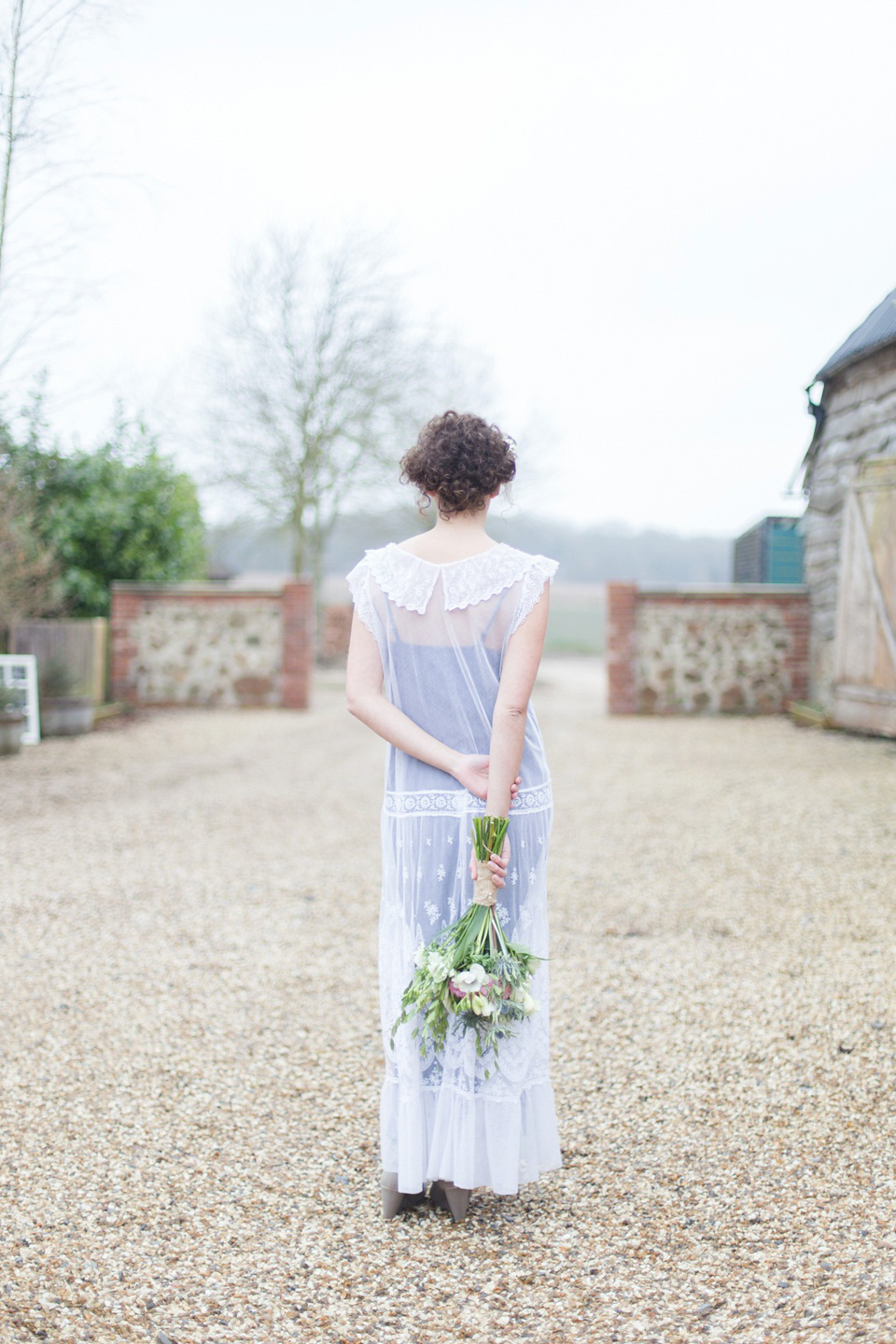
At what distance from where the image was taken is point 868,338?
7.65 metres

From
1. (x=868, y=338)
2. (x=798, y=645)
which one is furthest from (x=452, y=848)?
(x=798, y=645)

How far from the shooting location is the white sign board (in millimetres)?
9516

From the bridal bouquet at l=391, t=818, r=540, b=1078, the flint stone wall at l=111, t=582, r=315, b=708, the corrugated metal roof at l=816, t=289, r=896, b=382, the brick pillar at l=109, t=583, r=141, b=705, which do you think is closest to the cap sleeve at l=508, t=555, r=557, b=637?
the bridal bouquet at l=391, t=818, r=540, b=1078

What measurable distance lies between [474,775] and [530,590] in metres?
0.41

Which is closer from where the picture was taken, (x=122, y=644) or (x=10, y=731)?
(x=10, y=731)

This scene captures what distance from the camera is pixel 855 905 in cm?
460

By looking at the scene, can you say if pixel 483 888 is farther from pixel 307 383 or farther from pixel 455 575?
pixel 307 383

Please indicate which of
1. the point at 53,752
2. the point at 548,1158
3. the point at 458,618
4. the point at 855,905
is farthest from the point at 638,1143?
the point at 53,752

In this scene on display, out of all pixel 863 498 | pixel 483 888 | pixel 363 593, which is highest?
pixel 863 498

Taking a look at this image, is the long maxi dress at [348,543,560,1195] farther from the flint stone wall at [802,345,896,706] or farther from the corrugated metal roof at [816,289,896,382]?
the flint stone wall at [802,345,896,706]

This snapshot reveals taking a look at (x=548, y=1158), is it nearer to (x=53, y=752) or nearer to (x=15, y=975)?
(x=15, y=975)

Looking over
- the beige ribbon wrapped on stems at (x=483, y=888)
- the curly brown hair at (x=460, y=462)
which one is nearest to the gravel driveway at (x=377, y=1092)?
the beige ribbon wrapped on stems at (x=483, y=888)

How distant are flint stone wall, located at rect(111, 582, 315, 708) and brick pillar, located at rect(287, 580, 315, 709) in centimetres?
1

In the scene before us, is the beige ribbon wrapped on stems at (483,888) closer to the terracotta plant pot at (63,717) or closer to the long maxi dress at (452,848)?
the long maxi dress at (452,848)
